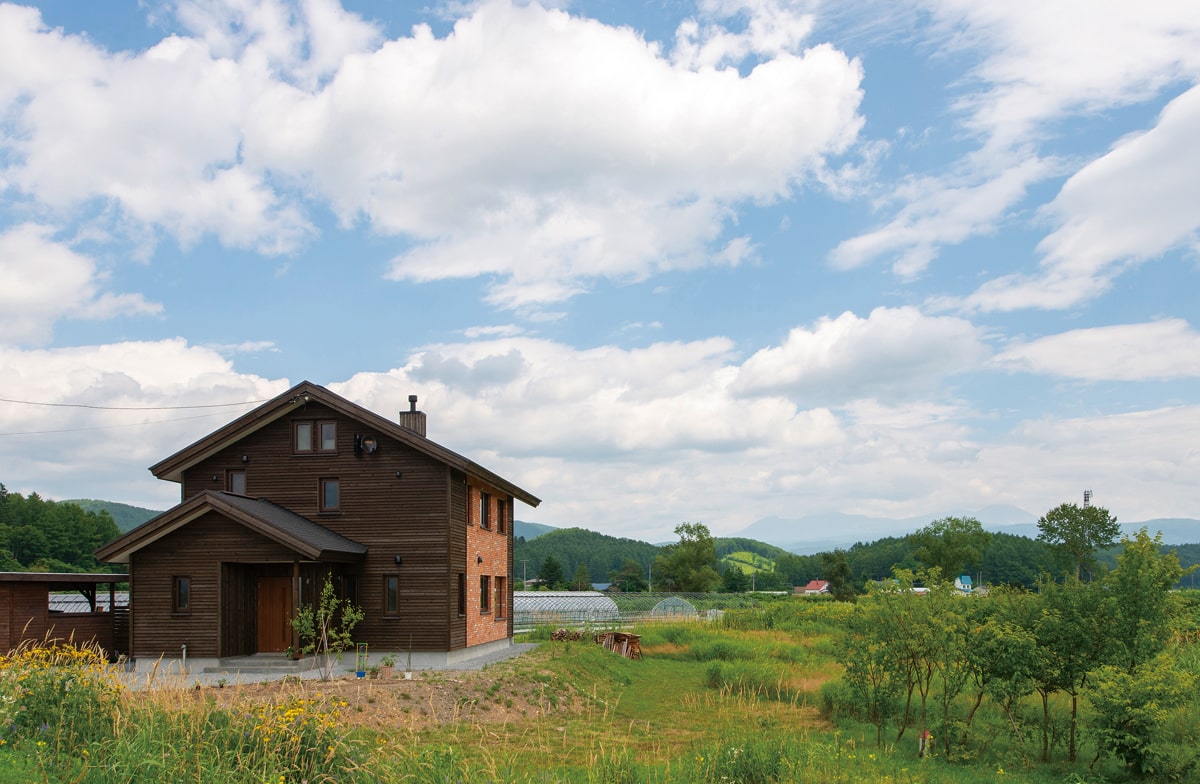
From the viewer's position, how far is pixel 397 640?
23750mm

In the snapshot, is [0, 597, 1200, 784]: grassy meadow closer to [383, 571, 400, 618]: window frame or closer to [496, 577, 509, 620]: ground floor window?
[383, 571, 400, 618]: window frame

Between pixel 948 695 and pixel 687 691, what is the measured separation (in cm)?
835

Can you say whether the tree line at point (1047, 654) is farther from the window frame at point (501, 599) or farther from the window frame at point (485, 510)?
the window frame at point (501, 599)

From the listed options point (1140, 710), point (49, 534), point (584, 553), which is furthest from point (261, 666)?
point (584, 553)

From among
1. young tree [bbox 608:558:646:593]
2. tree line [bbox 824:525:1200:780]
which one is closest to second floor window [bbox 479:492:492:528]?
tree line [bbox 824:525:1200:780]

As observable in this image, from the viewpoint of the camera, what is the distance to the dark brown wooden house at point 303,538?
21.8m

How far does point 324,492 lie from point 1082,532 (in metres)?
64.7

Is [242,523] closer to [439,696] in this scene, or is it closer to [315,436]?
[315,436]

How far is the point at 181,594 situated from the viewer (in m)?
22.2

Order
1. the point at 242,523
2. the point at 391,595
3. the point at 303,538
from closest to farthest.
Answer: the point at 303,538 → the point at 242,523 → the point at 391,595

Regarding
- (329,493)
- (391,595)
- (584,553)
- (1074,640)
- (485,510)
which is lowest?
(584,553)

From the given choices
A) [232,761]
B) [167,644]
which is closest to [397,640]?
[167,644]

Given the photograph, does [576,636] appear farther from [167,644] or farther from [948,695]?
[948,695]

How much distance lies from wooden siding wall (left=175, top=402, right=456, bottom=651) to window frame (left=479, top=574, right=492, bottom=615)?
2.84 meters
